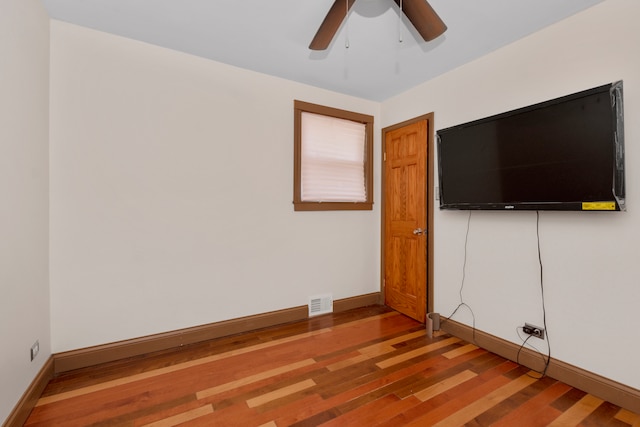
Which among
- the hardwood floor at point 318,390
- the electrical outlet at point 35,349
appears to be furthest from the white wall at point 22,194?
the hardwood floor at point 318,390

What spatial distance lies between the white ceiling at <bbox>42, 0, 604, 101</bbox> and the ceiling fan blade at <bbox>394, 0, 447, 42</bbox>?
227 millimetres

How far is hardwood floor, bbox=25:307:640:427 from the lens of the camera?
5.71 ft

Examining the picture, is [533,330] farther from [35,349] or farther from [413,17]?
[35,349]

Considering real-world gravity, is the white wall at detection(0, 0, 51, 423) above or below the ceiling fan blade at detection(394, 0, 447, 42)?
below

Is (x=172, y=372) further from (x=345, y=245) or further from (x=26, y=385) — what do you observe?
(x=345, y=245)

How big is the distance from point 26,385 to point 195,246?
1.36 m

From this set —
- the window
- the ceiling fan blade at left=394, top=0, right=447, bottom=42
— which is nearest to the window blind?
the window

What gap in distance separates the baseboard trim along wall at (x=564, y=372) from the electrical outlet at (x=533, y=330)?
0.14 m

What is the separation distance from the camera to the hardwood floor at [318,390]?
5.71 ft

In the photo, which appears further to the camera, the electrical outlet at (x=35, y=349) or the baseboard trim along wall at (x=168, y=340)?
the baseboard trim along wall at (x=168, y=340)

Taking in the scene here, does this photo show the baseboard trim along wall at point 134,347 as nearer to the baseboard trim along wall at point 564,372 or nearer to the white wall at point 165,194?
the white wall at point 165,194

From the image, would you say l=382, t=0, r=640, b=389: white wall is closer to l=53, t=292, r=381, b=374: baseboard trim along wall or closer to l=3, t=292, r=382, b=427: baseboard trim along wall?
l=53, t=292, r=381, b=374: baseboard trim along wall

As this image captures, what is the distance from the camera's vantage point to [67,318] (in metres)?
2.24

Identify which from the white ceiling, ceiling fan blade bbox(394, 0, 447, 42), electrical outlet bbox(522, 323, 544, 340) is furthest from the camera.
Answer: electrical outlet bbox(522, 323, 544, 340)
